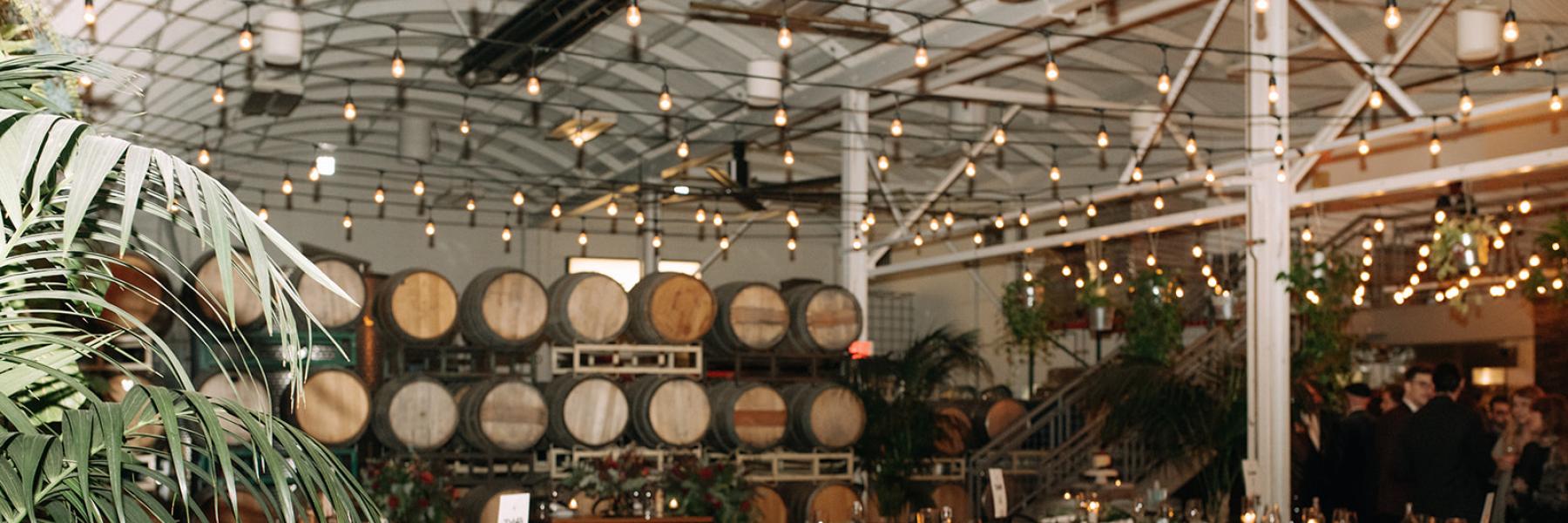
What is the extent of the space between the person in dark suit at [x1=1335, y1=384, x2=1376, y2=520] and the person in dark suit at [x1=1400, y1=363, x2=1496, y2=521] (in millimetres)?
1390

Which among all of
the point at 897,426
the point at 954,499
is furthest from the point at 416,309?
the point at 954,499

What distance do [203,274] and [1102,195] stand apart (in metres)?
6.50

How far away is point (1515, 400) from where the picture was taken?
821 centimetres

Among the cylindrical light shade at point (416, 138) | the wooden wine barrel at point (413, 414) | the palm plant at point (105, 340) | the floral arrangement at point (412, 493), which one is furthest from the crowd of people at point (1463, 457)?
the cylindrical light shade at point (416, 138)

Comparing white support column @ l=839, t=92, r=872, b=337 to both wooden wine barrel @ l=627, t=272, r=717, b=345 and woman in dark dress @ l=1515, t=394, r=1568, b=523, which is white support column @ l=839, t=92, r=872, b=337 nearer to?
wooden wine barrel @ l=627, t=272, r=717, b=345

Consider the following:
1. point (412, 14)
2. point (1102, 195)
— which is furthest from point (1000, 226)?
point (412, 14)

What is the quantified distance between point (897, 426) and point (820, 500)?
1.48 m

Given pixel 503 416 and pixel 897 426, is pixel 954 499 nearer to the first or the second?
pixel 897 426

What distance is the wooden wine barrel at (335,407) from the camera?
29.2 ft

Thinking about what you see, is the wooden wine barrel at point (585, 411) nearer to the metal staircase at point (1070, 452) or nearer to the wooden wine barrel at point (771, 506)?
the wooden wine barrel at point (771, 506)

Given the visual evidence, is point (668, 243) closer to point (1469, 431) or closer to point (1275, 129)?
point (1275, 129)

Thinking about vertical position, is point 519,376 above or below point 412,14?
below

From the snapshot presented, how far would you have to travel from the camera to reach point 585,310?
9961 millimetres

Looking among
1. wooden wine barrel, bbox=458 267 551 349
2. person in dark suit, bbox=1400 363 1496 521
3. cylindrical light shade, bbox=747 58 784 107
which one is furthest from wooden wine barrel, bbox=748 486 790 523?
person in dark suit, bbox=1400 363 1496 521
